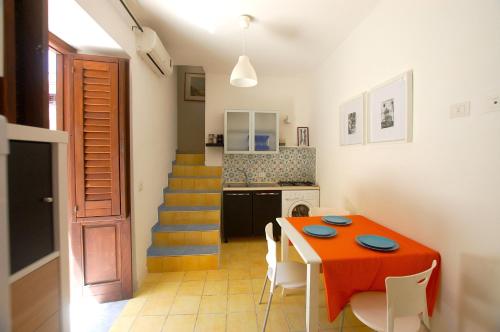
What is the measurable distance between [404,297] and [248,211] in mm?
2314

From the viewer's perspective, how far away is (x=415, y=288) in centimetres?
105

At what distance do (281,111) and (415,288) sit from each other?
123 inches

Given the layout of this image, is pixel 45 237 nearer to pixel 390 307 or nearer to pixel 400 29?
pixel 390 307

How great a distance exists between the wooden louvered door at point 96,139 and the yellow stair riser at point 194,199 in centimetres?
117

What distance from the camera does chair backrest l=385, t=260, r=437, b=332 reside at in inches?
40.2

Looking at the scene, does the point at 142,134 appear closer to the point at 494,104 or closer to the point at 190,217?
the point at 190,217

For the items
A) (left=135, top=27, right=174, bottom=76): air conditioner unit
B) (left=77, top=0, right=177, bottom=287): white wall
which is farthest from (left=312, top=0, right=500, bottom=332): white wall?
(left=77, top=0, right=177, bottom=287): white wall

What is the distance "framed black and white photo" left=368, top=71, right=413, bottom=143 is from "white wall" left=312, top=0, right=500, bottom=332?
0.05 meters

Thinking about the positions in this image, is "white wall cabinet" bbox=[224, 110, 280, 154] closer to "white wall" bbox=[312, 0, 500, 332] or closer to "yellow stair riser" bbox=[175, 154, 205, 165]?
"yellow stair riser" bbox=[175, 154, 205, 165]

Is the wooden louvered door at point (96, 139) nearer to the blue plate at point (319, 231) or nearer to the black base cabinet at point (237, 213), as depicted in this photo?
Result: the black base cabinet at point (237, 213)

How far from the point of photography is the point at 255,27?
2252mm

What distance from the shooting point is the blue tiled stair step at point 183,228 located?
2.64 m

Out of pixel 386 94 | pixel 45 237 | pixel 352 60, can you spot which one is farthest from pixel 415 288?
pixel 352 60

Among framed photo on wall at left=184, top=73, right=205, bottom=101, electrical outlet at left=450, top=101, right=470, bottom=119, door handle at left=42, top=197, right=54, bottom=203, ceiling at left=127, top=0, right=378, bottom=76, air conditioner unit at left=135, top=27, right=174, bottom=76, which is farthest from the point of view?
framed photo on wall at left=184, top=73, right=205, bottom=101
